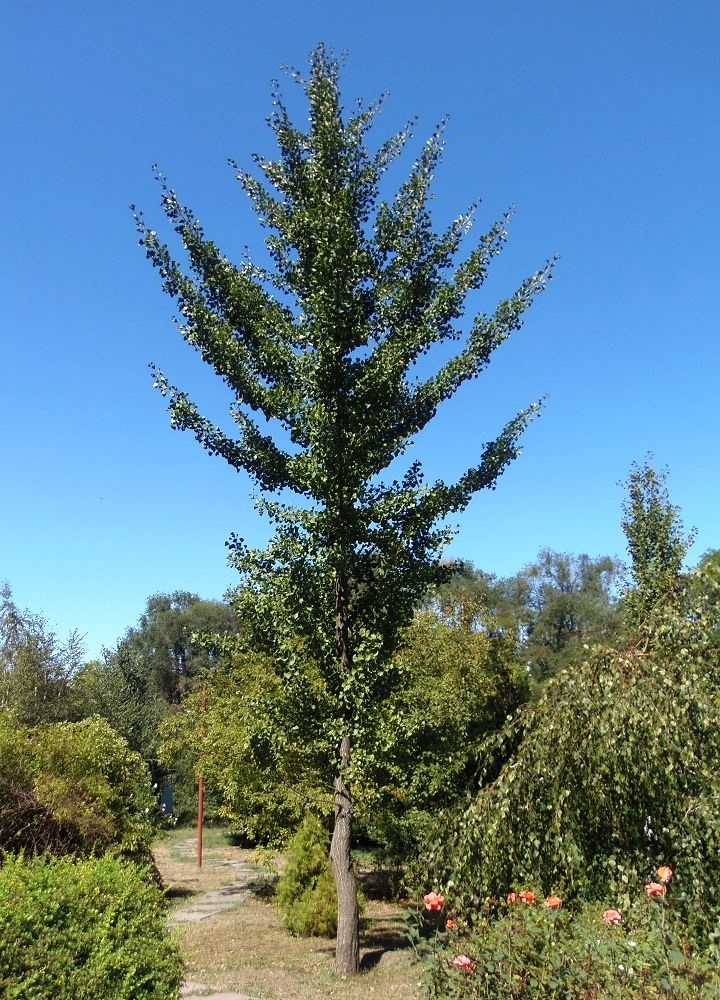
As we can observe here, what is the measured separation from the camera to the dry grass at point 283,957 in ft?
26.9

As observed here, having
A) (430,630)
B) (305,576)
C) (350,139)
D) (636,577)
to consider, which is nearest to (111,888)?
(305,576)

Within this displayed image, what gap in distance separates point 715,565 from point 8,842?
31.2 feet

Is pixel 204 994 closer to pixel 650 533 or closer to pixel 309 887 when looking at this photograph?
pixel 309 887

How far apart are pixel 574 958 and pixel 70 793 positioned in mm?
8596

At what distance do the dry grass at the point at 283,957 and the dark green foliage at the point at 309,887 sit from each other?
22 cm

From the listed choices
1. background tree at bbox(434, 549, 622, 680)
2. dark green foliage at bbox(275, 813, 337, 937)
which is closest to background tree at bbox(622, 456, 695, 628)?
dark green foliage at bbox(275, 813, 337, 937)

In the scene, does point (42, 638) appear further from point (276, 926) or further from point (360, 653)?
point (360, 653)

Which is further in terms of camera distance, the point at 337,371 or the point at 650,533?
the point at 650,533

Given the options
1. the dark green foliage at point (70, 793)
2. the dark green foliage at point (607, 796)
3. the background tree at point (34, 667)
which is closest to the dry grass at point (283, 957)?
the dark green foliage at point (70, 793)

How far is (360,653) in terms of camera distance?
8.55 metres

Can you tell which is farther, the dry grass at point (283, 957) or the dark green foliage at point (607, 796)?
the dry grass at point (283, 957)

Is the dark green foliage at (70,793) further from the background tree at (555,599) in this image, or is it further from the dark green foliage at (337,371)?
the background tree at (555,599)

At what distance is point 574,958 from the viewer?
3.78 meters

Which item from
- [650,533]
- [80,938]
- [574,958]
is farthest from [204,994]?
[650,533]
